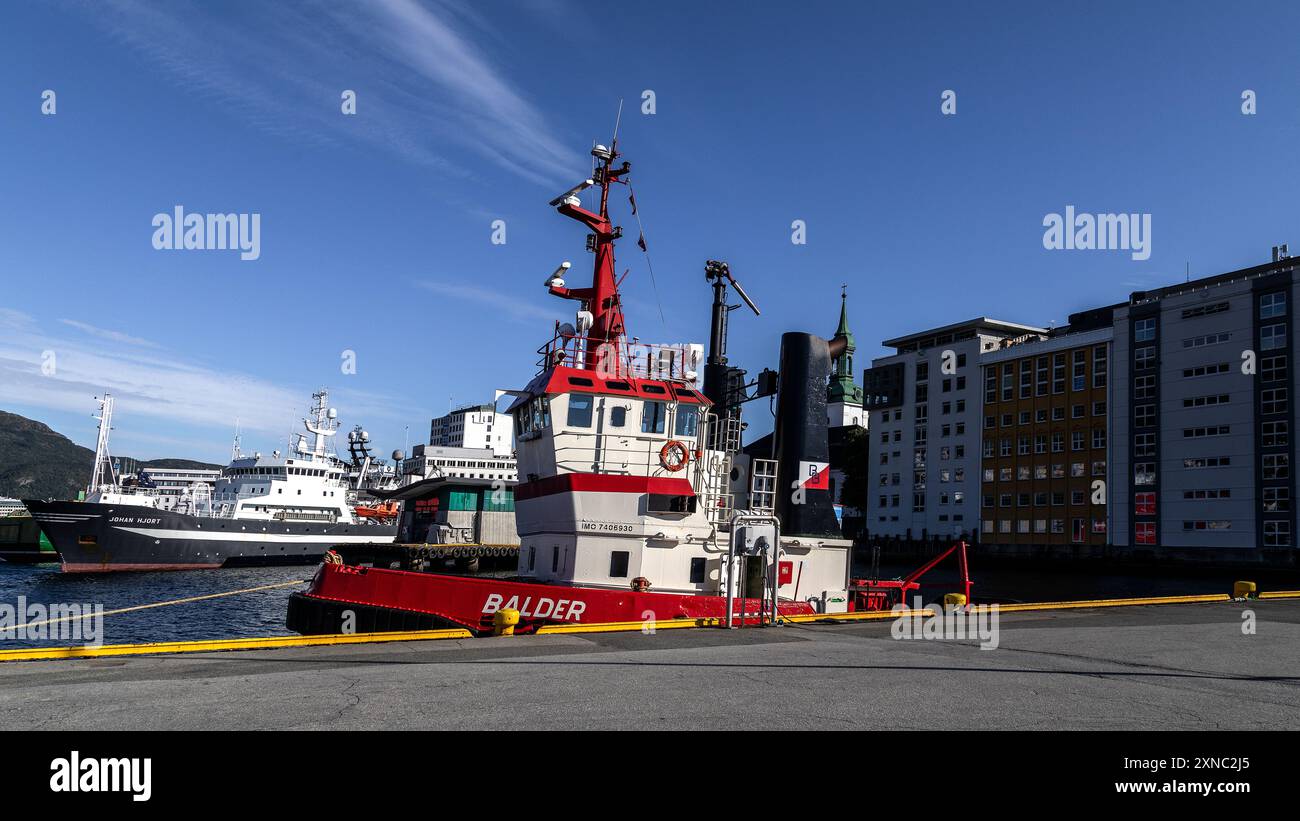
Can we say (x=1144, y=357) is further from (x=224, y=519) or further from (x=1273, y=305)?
(x=224, y=519)

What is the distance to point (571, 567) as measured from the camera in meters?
20.4

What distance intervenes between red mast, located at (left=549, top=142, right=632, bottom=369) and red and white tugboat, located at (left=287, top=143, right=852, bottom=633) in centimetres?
10

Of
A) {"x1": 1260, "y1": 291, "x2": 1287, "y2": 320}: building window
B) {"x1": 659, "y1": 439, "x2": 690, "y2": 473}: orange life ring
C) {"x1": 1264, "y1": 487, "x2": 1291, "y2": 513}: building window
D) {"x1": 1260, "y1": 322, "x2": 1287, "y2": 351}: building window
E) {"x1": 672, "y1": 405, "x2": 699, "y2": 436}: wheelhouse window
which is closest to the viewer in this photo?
{"x1": 659, "y1": 439, "x2": 690, "y2": 473}: orange life ring

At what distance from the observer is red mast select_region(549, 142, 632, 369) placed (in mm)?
24094

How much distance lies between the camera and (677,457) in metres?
20.8

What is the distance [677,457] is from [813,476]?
4.76 m

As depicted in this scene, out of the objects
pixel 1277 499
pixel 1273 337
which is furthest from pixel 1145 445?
pixel 1273 337

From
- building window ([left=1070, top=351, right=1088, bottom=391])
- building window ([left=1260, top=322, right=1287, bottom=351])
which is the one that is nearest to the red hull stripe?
building window ([left=1260, top=322, right=1287, bottom=351])

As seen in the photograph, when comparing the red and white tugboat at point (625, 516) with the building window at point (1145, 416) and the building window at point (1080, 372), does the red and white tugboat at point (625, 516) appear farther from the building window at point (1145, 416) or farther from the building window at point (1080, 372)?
the building window at point (1080, 372)

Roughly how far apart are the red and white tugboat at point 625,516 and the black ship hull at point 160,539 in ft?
154

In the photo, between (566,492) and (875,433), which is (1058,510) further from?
(566,492)

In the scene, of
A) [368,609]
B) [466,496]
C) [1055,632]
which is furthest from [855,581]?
[466,496]

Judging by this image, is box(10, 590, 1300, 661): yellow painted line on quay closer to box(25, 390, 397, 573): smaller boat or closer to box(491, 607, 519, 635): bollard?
box(491, 607, 519, 635): bollard
